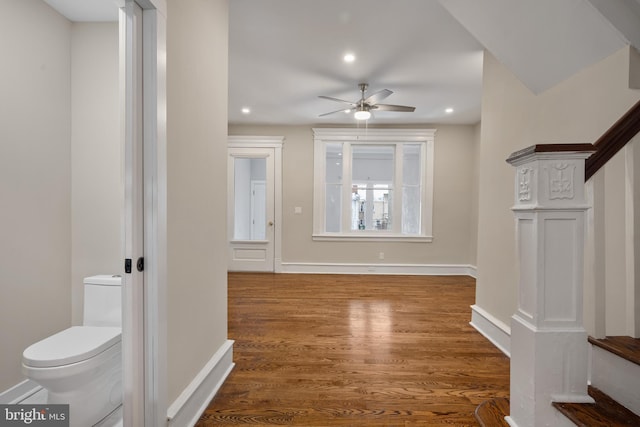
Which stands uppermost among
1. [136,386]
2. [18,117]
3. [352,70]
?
[352,70]

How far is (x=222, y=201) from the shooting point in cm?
210

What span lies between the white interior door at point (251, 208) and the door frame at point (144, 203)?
429 cm

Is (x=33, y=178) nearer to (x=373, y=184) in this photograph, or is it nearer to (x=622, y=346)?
(x=622, y=346)

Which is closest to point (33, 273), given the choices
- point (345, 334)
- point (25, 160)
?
point (25, 160)

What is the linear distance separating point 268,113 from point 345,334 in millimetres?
3624

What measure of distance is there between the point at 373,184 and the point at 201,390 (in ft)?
15.0

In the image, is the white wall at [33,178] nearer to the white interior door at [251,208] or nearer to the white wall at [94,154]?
the white wall at [94,154]

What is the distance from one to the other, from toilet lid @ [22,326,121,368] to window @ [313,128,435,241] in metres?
4.04

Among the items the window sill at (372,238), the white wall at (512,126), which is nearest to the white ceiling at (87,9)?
the white wall at (512,126)

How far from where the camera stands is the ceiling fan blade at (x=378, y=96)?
3275mm

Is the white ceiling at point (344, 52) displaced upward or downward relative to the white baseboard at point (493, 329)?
upward

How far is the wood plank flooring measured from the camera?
1.72 metres

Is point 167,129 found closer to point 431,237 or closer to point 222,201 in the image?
point 222,201

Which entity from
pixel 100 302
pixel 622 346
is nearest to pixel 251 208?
pixel 100 302
